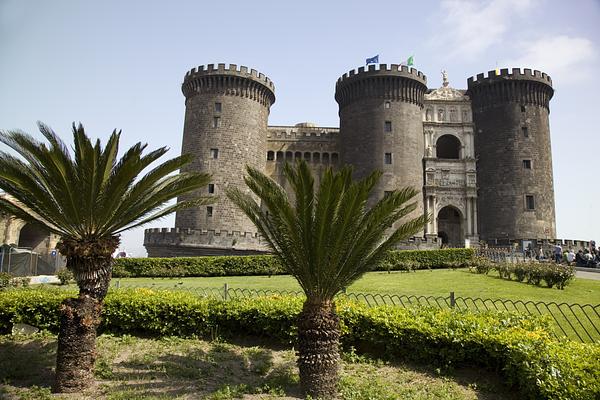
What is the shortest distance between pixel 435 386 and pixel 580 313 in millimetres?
5575

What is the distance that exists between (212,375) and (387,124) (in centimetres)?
3057

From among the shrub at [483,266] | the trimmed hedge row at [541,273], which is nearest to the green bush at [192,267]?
the shrub at [483,266]

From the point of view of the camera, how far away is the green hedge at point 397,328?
6570mm

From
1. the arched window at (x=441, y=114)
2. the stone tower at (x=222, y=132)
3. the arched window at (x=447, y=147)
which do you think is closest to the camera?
the stone tower at (x=222, y=132)

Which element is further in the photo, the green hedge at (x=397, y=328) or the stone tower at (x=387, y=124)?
the stone tower at (x=387, y=124)

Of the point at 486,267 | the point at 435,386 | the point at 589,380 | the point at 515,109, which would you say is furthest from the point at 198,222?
the point at 589,380

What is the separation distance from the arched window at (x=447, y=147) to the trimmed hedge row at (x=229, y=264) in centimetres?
1827

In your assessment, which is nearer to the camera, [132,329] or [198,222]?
[132,329]

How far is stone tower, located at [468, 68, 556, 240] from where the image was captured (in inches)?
1393

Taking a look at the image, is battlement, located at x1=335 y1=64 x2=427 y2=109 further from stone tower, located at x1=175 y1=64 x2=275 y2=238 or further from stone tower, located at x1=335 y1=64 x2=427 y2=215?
stone tower, located at x1=175 y1=64 x2=275 y2=238

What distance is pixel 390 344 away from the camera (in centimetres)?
938

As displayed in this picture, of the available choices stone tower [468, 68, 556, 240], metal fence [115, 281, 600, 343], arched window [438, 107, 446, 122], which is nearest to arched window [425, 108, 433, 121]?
arched window [438, 107, 446, 122]

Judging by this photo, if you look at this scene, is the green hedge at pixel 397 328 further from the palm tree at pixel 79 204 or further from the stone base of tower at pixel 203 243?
the stone base of tower at pixel 203 243

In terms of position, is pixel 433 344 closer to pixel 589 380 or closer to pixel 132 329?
pixel 589 380
